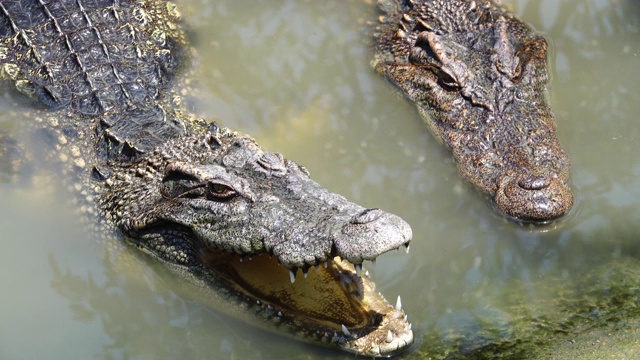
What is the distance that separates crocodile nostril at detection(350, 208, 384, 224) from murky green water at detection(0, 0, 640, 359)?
81 cm

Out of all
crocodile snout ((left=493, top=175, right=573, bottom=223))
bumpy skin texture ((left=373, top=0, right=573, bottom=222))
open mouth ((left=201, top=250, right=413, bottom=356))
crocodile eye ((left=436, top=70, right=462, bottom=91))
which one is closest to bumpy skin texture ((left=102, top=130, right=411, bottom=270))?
open mouth ((left=201, top=250, right=413, bottom=356))

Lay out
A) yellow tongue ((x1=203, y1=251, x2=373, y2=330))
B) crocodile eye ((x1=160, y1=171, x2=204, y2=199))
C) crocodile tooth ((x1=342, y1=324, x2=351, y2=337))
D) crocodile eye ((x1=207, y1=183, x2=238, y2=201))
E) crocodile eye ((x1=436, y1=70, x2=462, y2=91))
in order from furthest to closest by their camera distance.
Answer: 1. crocodile eye ((x1=436, y1=70, x2=462, y2=91))
2. crocodile eye ((x1=160, y1=171, x2=204, y2=199))
3. crocodile eye ((x1=207, y1=183, x2=238, y2=201))
4. yellow tongue ((x1=203, y1=251, x2=373, y2=330))
5. crocodile tooth ((x1=342, y1=324, x2=351, y2=337))

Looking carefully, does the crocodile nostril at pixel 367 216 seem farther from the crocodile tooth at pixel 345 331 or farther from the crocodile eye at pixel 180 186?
the crocodile eye at pixel 180 186

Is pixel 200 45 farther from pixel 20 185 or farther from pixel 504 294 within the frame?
pixel 504 294

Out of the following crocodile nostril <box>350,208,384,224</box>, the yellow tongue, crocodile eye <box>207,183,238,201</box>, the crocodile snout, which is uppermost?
crocodile nostril <box>350,208,384,224</box>

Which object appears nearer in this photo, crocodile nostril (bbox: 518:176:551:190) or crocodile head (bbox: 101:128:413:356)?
crocodile head (bbox: 101:128:413:356)

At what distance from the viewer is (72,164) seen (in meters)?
4.88

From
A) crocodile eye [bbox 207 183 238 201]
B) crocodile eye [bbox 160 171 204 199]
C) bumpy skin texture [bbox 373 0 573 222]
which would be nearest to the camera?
crocodile eye [bbox 207 183 238 201]

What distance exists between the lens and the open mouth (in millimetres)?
3834

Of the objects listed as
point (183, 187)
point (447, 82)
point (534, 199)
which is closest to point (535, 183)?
point (534, 199)

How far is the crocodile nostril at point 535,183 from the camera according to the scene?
4.68m

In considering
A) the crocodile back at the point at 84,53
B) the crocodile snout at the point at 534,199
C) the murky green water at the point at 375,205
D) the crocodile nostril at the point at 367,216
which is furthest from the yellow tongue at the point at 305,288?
the crocodile back at the point at 84,53

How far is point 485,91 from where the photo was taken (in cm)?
549

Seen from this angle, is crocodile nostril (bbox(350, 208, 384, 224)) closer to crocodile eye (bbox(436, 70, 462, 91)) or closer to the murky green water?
the murky green water
